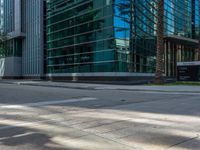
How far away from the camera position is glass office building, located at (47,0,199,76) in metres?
34.9

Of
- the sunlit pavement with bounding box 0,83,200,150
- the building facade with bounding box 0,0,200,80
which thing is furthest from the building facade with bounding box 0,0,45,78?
the sunlit pavement with bounding box 0,83,200,150

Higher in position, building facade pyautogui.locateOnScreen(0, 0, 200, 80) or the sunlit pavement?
building facade pyautogui.locateOnScreen(0, 0, 200, 80)

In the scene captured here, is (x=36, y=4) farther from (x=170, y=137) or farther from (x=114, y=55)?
(x=170, y=137)

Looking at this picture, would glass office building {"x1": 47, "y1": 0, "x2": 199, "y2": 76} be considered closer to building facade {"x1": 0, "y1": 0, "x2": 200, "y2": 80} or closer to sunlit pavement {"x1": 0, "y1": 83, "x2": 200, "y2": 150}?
building facade {"x1": 0, "y1": 0, "x2": 200, "y2": 80}

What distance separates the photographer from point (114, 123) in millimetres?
8328

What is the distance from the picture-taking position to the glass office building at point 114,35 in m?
34.9

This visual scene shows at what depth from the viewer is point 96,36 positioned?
124 ft

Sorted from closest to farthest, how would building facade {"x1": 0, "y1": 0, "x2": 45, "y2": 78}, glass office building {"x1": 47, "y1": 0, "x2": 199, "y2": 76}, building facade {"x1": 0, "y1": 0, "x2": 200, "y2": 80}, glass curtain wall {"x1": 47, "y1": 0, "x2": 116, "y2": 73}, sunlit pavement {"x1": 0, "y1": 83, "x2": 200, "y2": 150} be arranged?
sunlit pavement {"x1": 0, "y1": 83, "x2": 200, "y2": 150}
glass office building {"x1": 47, "y1": 0, "x2": 199, "y2": 76}
building facade {"x1": 0, "y1": 0, "x2": 200, "y2": 80}
glass curtain wall {"x1": 47, "y1": 0, "x2": 116, "y2": 73}
building facade {"x1": 0, "y1": 0, "x2": 45, "y2": 78}

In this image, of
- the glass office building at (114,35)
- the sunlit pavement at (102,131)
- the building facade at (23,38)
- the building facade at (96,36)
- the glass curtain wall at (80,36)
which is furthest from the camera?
the building facade at (23,38)

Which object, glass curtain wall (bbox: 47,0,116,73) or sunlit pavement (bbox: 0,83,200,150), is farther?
glass curtain wall (bbox: 47,0,116,73)

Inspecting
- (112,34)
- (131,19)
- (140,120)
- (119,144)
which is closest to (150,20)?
(131,19)

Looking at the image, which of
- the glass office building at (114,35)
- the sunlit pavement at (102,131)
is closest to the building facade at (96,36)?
the glass office building at (114,35)

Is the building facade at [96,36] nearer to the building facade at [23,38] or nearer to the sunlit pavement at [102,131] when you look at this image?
the building facade at [23,38]

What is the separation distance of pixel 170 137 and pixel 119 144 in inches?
51.3
